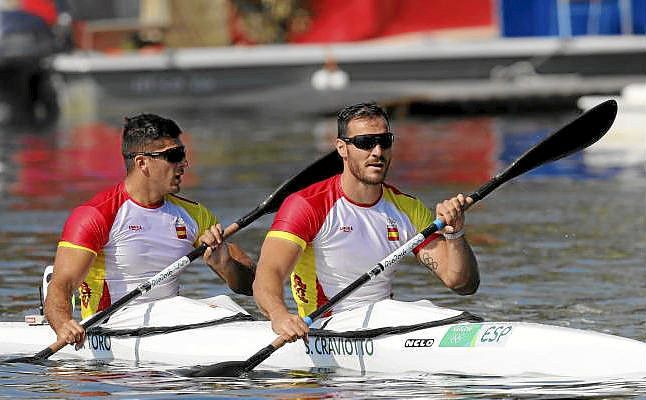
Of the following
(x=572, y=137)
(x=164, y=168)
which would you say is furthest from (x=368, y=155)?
(x=572, y=137)

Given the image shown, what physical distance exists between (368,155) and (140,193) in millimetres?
1725

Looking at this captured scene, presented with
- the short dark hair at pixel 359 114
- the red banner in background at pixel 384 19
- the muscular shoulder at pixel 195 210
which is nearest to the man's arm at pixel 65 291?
the muscular shoulder at pixel 195 210

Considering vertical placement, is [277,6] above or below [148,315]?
above

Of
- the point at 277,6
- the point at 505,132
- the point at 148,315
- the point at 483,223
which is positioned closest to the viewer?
the point at 148,315

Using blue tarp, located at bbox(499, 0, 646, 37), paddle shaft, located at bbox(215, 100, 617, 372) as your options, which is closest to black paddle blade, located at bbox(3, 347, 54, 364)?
paddle shaft, located at bbox(215, 100, 617, 372)

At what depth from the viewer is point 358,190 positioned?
1005 centimetres

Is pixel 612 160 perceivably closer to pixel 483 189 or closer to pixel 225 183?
pixel 225 183

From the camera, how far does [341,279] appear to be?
33.4ft

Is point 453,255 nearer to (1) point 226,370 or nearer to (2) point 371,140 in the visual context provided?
(2) point 371,140

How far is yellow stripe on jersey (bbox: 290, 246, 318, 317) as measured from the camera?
1020 centimetres

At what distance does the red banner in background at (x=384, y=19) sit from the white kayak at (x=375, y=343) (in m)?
33.0

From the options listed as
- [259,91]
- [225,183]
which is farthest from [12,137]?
[225,183]

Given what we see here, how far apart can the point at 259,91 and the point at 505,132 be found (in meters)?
7.77

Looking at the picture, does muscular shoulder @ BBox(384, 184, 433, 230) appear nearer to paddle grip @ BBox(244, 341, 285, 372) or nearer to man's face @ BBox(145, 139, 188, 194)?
paddle grip @ BBox(244, 341, 285, 372)
